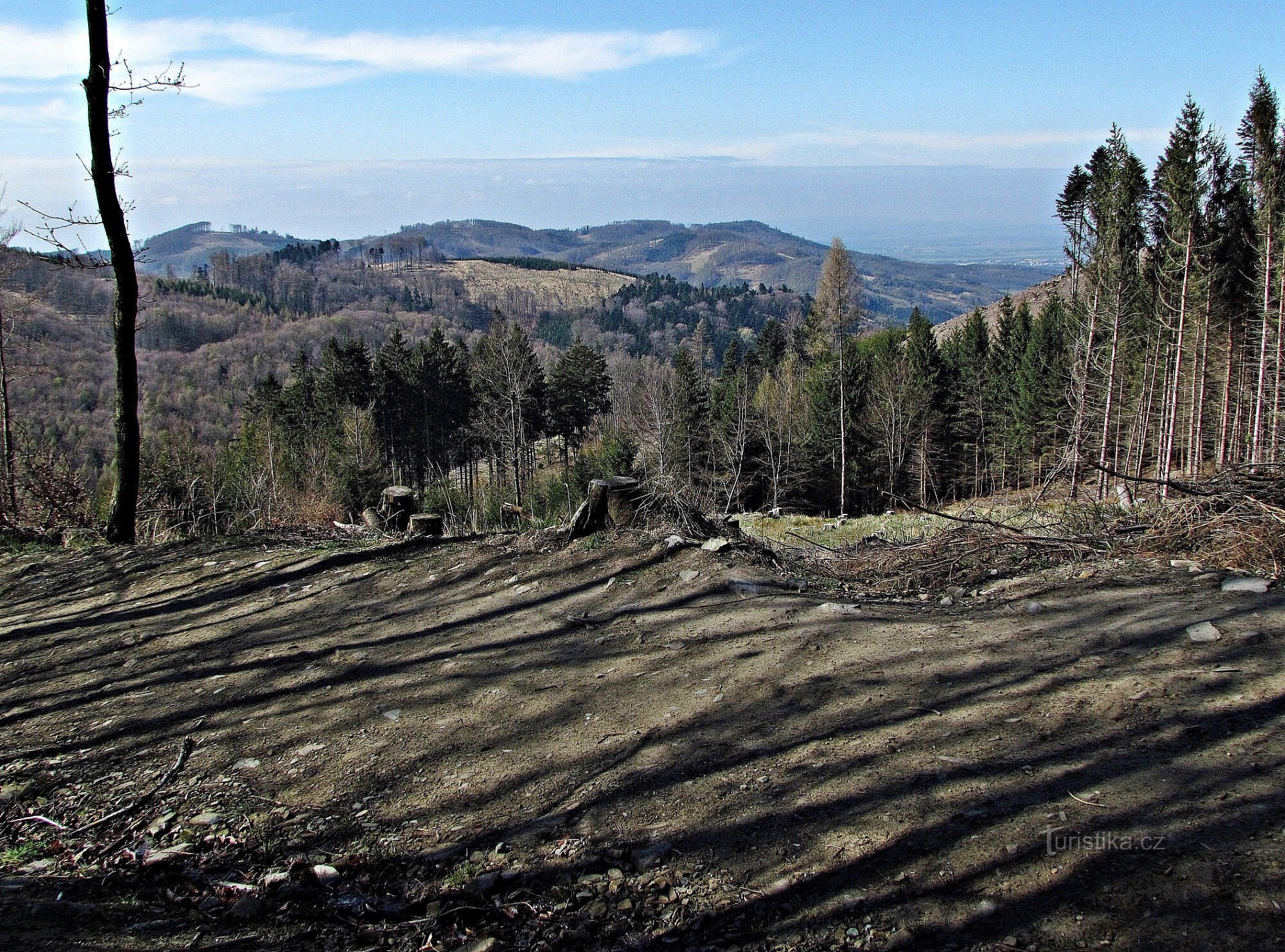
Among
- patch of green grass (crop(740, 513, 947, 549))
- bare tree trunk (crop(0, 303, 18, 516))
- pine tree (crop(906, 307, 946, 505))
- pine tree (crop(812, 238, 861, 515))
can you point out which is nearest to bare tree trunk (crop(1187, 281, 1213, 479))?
patch of green grass (crop(740, 513, 947, 549))

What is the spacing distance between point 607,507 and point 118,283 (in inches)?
282

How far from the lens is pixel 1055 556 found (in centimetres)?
582

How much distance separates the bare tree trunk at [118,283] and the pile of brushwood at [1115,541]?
29.1 ft

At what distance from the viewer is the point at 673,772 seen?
3605 mm

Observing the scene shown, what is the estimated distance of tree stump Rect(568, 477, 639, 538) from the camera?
7016mm

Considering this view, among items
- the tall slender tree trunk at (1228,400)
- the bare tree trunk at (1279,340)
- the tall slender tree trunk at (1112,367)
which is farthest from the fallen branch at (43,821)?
the tall slender tree trunk at (1228,400)

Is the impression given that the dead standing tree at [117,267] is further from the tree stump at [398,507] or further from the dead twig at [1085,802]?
the dead twig at [1085,802]

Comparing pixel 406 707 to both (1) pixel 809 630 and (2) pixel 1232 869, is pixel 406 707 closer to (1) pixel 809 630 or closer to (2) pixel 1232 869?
(1) pixel 809 630

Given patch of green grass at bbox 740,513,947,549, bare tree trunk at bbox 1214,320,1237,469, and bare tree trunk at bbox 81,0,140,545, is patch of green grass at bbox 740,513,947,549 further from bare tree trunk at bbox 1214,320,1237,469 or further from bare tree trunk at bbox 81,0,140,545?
bare tree trunk at bbox 1214,320,1237,469

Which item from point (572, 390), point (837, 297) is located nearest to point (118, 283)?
point (572, 390)

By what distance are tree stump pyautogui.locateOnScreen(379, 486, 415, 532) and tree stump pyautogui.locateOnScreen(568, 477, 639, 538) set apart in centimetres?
310

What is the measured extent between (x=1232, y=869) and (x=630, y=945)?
6.57 ft

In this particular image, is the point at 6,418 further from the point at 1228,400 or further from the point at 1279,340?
the point at 1228,400

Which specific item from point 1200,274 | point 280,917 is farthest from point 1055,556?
point 1200,274
